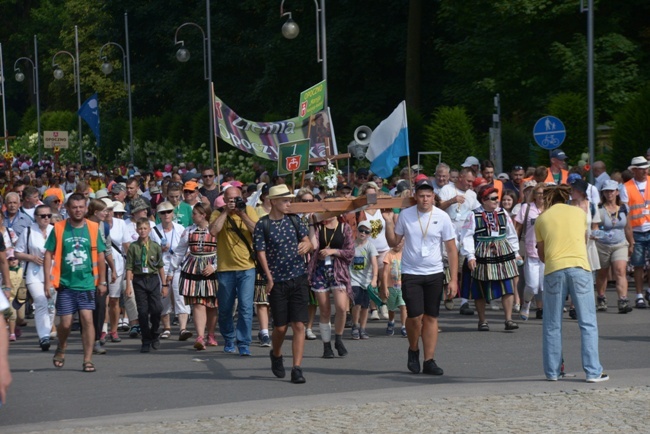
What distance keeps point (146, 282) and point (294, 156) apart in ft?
6.95

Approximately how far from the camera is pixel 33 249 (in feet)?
48.8

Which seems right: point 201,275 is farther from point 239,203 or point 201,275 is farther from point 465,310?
point 465,310

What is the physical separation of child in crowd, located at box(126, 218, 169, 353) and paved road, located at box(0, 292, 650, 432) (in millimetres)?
286

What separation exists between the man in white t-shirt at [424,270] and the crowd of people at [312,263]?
12 millimetres

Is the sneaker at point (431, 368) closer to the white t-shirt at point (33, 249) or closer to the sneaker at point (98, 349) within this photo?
the sneaker at point (98, 349)

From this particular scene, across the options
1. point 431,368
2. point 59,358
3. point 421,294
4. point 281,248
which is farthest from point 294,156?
point 431,368

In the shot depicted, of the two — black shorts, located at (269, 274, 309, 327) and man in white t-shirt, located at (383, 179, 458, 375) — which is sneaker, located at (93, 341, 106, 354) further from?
man in white t-shirt, located at (383, 179, 458, 375)

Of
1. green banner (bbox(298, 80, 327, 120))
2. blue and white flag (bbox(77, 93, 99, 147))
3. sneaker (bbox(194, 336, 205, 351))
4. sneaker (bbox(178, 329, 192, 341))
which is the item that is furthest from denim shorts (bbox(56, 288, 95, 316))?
blue and white flag (bbox(77, 93, 99, 147))

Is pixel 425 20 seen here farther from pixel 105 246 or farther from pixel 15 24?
pixel 15 24

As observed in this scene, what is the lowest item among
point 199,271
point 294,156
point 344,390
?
point 344,390

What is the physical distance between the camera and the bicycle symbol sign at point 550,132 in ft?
81.6

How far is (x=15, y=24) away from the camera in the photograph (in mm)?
99688

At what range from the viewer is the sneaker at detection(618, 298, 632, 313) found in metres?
16.1

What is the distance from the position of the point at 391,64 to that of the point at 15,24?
193 ft
